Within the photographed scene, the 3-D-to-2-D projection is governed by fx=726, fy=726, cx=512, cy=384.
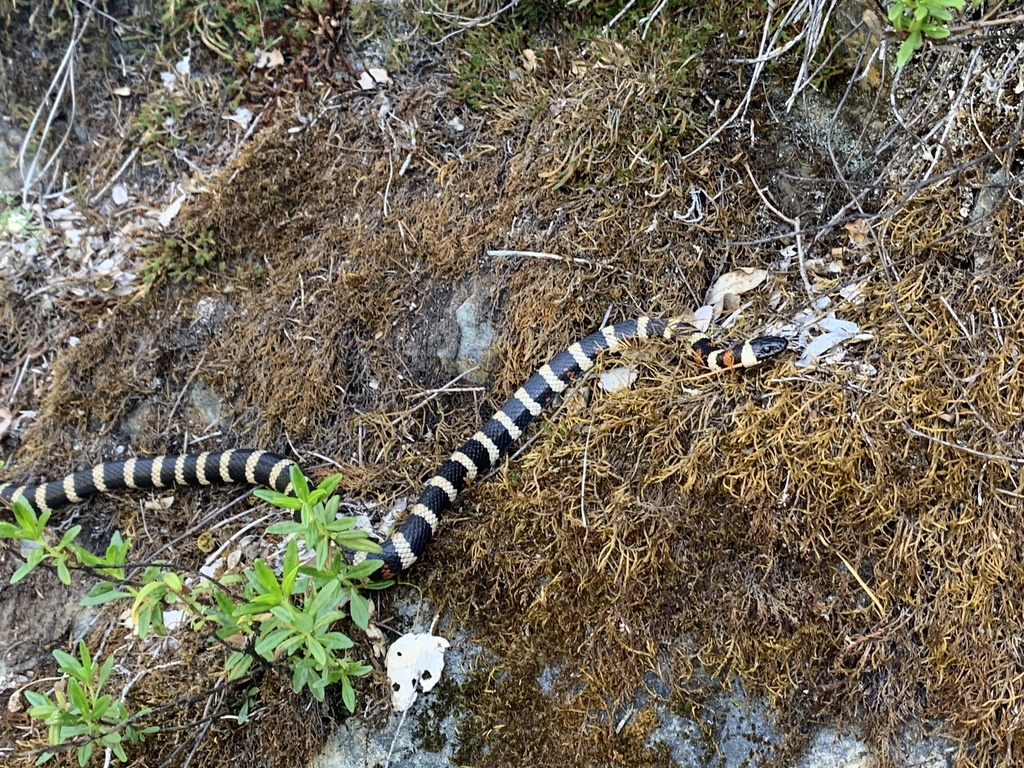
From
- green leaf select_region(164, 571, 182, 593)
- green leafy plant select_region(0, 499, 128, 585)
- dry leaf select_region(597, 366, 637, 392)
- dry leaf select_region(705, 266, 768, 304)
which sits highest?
green leafy plant select_region(0, 499, 128, 585)

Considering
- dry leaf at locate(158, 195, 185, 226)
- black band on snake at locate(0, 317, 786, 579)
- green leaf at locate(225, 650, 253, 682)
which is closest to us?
green leaf at locate(225, 650, 253, 682)

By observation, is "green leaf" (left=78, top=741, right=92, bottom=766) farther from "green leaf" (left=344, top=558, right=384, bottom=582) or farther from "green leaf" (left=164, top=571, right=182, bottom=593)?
"green leaf" (left=344, top=558, right=384, bottom=582)

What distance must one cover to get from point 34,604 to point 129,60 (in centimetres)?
385

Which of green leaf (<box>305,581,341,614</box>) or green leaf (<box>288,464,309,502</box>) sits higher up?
green leaf (<box>288,464,309,502</box>)

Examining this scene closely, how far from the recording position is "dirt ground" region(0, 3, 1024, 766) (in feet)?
10.2

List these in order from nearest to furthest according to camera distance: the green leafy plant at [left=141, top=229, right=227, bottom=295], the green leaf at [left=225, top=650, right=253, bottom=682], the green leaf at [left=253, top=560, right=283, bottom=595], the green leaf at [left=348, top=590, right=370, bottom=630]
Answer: the green leaf at [left=253, top=560, right=283, bottom=595], the green leaf at [left=348, top=590, right=370, bottom=630], the green leaf at [left=225, top=650, right=253, bottom=682], the green leafy plant at [left=141, top=229, right=227, bottom=295]

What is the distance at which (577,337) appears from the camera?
4.02 meters

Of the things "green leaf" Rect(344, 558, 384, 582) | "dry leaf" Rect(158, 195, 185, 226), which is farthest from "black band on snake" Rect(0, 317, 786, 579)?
"dry leaf" Rect(158, 195, 185, 226)

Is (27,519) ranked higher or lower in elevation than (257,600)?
higher

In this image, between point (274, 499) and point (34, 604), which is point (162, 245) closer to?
point (34, 604)

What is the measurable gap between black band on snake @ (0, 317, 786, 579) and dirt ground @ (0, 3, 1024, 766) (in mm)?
103

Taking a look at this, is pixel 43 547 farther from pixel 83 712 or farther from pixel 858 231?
pixel 858 231

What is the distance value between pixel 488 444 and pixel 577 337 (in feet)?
2.53

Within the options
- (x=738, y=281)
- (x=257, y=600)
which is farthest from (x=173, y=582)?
(x=738, y=281)
